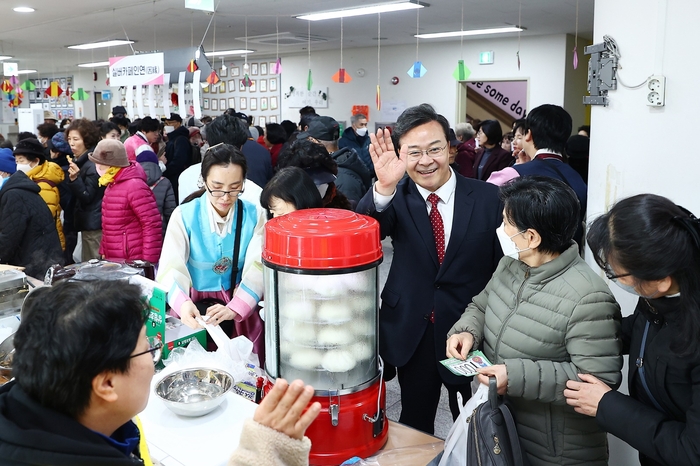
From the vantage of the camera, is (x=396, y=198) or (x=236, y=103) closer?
(x=396, y=198)

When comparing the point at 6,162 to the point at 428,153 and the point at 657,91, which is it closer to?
the point at 428,153

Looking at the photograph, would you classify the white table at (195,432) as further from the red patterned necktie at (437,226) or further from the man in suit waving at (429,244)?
the red patterned necktie at (437,226)

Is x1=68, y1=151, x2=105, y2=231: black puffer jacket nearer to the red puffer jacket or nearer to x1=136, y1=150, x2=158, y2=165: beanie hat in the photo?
x1=136, y1=150, x2=158, y2=165: beanie hat

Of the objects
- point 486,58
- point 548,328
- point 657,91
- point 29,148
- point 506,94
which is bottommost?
point 548,328

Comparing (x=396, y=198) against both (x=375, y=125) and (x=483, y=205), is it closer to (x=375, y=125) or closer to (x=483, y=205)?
(x=483, y=205)

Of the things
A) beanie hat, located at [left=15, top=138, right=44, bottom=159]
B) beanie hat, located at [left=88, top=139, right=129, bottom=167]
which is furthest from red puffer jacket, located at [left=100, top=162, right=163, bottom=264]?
beanie hat, located at [left=15, top=138, right=44, bottom=159]

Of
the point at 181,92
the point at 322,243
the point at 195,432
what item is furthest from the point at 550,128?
the point at 181,92

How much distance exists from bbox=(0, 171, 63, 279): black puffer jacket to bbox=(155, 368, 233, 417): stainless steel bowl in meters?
2.29

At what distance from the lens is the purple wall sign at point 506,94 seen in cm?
1016

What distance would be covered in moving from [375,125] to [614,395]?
986cm

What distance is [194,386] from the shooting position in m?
1.69

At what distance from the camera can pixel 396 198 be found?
200 centimetres

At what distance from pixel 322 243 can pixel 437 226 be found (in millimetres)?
668

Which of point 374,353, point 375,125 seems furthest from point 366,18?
point 374,353
